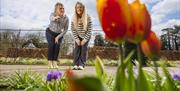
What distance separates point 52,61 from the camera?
692 cm

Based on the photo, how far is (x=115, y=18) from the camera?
547mm

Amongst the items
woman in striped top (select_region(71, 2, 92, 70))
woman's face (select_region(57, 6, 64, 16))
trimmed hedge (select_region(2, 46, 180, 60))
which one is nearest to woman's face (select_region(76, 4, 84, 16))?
woman in striped top (select_region(71, 2, 92, 70))

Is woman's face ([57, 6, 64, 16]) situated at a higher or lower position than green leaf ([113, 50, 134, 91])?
higher

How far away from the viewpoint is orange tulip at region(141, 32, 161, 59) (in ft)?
1.94

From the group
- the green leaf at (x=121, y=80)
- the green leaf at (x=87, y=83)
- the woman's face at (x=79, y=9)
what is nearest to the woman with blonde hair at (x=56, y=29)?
the woman's face at (x=79, y=9)

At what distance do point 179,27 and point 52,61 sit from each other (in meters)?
11.3

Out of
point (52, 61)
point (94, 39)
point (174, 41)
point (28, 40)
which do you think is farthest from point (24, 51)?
point (52, 61)

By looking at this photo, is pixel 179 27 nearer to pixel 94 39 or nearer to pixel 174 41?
pixel 174 41

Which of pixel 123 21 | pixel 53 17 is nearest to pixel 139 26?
pixel 123 21

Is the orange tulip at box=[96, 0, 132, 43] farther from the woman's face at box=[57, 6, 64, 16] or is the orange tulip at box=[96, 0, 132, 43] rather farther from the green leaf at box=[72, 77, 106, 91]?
the woman's face at box=[57, 6, 64, 16]

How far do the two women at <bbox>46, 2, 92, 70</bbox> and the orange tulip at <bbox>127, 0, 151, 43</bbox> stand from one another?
18.3 feet

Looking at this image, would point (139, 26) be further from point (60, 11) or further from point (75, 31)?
point (60, 11)

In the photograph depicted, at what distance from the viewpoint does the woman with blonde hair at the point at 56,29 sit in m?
6.52

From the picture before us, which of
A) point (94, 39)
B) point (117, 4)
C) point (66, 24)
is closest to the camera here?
point (117, 4)
